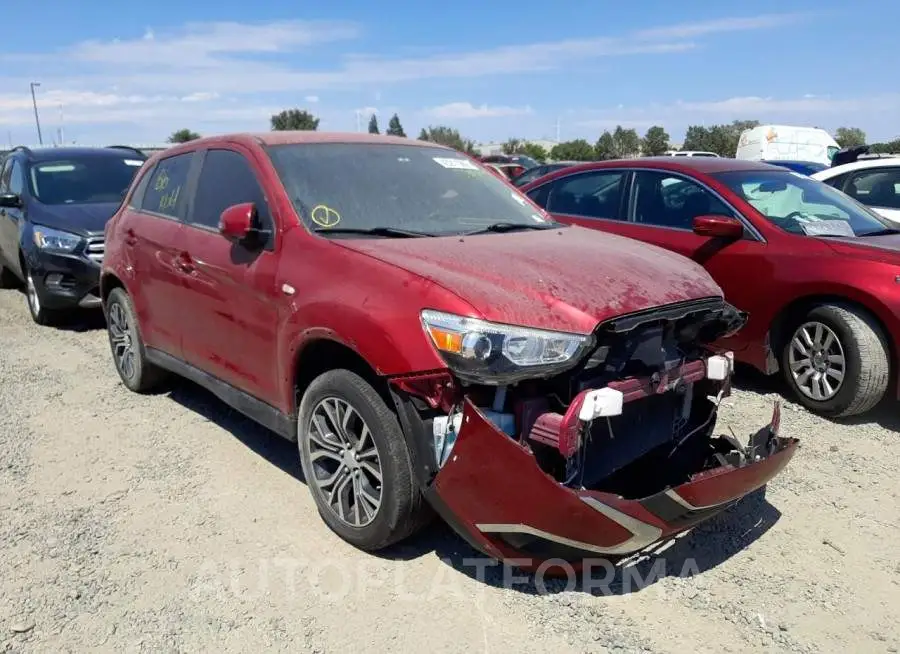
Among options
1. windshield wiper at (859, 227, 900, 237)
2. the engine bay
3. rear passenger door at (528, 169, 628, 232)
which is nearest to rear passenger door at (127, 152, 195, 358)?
the engine bay

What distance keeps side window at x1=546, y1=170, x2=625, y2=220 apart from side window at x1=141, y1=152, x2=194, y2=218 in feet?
10.9

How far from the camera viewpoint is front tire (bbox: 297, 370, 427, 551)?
2.97m

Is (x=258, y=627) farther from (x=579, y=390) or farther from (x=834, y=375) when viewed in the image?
(x=834, y=375)

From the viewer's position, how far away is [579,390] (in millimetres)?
2861

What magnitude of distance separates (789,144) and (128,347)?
21323 mm

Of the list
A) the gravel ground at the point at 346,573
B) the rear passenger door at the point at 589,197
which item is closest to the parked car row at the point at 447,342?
the gravel ground at the point at 346,573

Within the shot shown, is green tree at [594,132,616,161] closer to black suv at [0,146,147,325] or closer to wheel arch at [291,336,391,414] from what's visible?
black suv at [0,146,147,325]

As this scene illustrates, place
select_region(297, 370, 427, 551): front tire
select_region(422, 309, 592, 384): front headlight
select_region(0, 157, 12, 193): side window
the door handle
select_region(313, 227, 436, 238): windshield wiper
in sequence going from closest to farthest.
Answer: select_region(422, 309, 592, 384): front headlight < select_region(297, 370, 427, 551): front tire < select_region(313, 227, 436, 238): windshield wiper < the door handle < select_region(0, 157, 12, 193): side window

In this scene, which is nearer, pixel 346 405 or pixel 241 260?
pixel 346 405

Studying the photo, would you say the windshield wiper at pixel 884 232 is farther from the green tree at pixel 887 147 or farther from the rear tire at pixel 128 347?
the green tree at pixel 887 147

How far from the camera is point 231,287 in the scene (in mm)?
3861

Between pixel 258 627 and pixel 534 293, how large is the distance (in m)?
1.63

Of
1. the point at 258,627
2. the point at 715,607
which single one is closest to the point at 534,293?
the point at 715,607

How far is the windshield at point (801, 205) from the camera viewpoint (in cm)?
538
